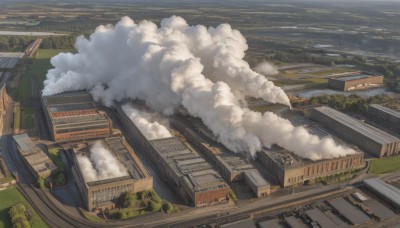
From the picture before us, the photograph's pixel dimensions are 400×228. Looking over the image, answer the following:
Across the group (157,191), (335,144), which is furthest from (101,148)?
(335,144)

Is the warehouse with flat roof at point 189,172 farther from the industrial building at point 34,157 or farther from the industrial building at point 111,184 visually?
the industrial building at point 34,157

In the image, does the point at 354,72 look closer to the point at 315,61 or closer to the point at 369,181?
the point at 315,61

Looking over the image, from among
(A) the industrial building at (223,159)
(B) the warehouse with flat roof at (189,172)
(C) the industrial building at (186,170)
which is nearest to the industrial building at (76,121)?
(C) the industrial building at (186,170)

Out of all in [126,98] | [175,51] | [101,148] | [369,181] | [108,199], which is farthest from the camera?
[126,98]

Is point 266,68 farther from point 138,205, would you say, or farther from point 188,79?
point 138,205

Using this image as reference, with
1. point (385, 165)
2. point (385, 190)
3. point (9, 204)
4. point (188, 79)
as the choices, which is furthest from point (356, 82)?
point (9, 204)

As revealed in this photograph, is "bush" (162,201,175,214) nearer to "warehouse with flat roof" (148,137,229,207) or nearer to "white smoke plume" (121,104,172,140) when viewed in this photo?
"warehouse with flat roof" (148,137,229,207)

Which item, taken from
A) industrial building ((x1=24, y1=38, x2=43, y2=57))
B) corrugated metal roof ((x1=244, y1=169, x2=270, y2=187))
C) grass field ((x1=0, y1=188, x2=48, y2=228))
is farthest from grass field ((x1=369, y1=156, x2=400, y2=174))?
industrial building ((x1=24, y1=38, x2=43, y2=57))
